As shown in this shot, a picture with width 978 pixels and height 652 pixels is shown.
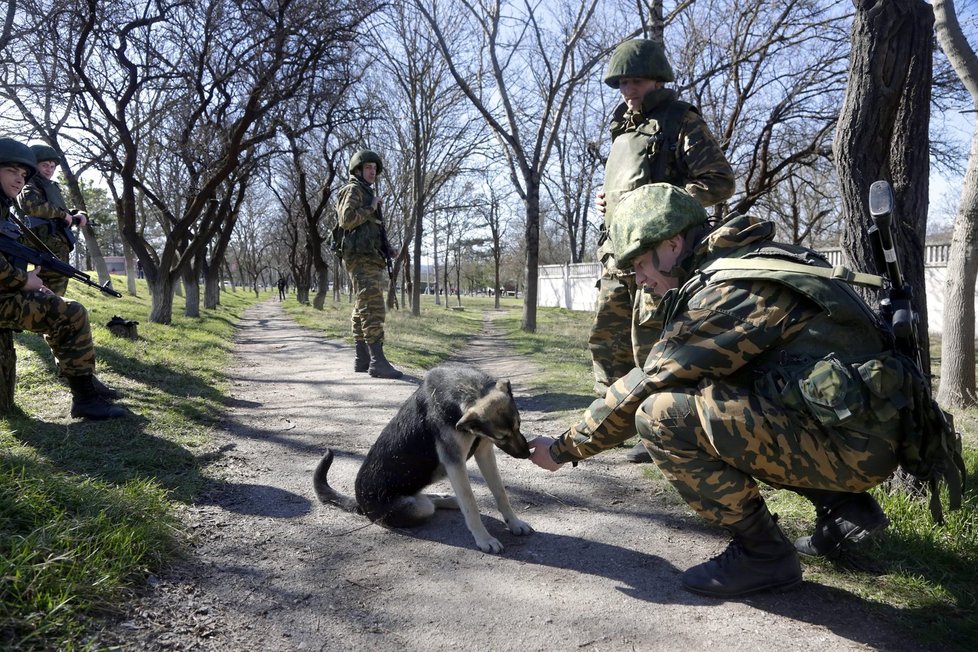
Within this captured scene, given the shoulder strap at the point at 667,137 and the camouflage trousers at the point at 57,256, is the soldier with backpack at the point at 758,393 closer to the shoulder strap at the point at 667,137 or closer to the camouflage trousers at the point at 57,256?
the shoulder strap at the point at 667,137

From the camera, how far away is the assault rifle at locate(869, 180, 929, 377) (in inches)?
97.7

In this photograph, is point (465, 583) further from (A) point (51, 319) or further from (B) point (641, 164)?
(A) point (51, 319)

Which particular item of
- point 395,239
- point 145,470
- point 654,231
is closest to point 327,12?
point 145,470

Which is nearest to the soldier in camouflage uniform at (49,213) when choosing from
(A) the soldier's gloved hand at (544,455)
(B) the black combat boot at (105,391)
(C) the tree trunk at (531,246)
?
(B) the black combat boot at (105,391)

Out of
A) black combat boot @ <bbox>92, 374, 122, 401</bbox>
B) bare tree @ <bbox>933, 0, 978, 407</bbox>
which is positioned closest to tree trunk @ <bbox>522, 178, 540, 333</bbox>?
bare tree @ <bbox>933, 0, 978, 407</bbox>

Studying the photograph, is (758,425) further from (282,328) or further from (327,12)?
(282,328)

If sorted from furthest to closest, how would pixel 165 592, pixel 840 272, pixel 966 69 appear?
pixel 966 69
pixel 165 592
pixel 840 272

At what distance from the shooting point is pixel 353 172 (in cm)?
853

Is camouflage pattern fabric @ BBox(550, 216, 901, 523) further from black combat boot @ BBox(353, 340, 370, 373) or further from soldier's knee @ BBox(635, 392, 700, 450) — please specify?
black combat boot @ BBox(353, 340, 370, 373)

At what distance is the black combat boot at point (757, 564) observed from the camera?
8.79ft

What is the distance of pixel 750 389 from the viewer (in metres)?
2.58

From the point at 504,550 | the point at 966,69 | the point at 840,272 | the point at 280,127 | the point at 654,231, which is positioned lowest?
the point at 504,550

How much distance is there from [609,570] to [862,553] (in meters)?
1.32

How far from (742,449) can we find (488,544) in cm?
154
